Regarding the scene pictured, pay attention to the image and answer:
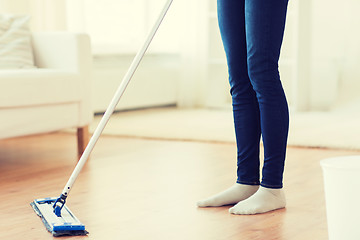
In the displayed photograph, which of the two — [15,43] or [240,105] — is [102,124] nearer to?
[240,105]

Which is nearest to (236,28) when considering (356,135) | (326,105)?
(356,135)

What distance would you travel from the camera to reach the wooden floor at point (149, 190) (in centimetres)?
182

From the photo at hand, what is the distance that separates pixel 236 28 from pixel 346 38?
11.3 ft

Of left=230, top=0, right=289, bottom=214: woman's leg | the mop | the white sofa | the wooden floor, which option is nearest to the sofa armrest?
the white sofa

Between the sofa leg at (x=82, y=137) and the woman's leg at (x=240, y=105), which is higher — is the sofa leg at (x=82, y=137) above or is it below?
below

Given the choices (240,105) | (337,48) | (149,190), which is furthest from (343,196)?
(337,48)

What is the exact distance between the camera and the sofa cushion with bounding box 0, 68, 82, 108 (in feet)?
9.05

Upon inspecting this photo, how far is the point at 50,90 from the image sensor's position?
9.56 ft

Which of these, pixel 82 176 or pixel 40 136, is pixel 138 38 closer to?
pixel 40 136

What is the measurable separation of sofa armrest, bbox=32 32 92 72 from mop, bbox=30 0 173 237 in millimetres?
1115

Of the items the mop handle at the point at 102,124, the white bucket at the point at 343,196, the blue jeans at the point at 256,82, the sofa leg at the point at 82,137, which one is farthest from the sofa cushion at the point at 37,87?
the white bucket at the point at 343,196

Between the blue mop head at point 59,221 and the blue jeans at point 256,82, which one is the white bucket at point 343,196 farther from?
the blue mop head at point 59,221

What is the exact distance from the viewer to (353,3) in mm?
5164

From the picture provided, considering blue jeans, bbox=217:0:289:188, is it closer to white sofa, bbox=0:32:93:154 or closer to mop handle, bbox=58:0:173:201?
mop handle, bbox=58:0:173:201
